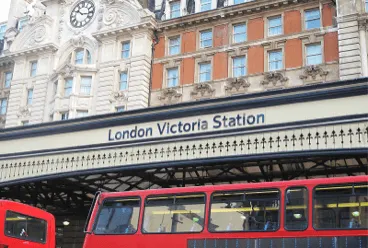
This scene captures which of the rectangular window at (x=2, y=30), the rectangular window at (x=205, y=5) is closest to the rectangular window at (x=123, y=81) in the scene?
the rectangular window at (x=205, y=5)

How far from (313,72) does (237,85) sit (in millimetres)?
5224

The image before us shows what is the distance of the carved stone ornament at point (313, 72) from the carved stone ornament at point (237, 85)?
380 centimetres

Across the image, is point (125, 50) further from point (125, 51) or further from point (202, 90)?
point (202, 90)

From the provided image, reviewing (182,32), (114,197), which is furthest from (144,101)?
(114,197)

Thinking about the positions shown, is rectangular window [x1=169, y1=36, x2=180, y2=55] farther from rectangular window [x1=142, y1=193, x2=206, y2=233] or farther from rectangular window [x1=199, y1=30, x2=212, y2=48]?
rectangular window [x1=142, y1=193, x2=206, y2=233]

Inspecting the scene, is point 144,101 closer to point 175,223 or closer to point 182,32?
point 182,32

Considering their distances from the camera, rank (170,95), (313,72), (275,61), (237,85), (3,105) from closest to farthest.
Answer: (313,72)
(275,61)
(237,85)
(170,95)
(3,105)

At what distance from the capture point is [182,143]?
1981cm

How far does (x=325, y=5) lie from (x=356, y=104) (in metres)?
18.7

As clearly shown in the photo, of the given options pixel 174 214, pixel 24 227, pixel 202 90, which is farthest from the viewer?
pixel 202 90

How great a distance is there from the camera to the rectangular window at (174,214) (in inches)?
594

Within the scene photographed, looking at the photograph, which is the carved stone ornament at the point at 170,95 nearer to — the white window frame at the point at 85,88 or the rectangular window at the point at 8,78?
the white window frame at the point at 85,88

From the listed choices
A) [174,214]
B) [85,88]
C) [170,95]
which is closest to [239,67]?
[170,95]

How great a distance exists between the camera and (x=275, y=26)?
116 ft
